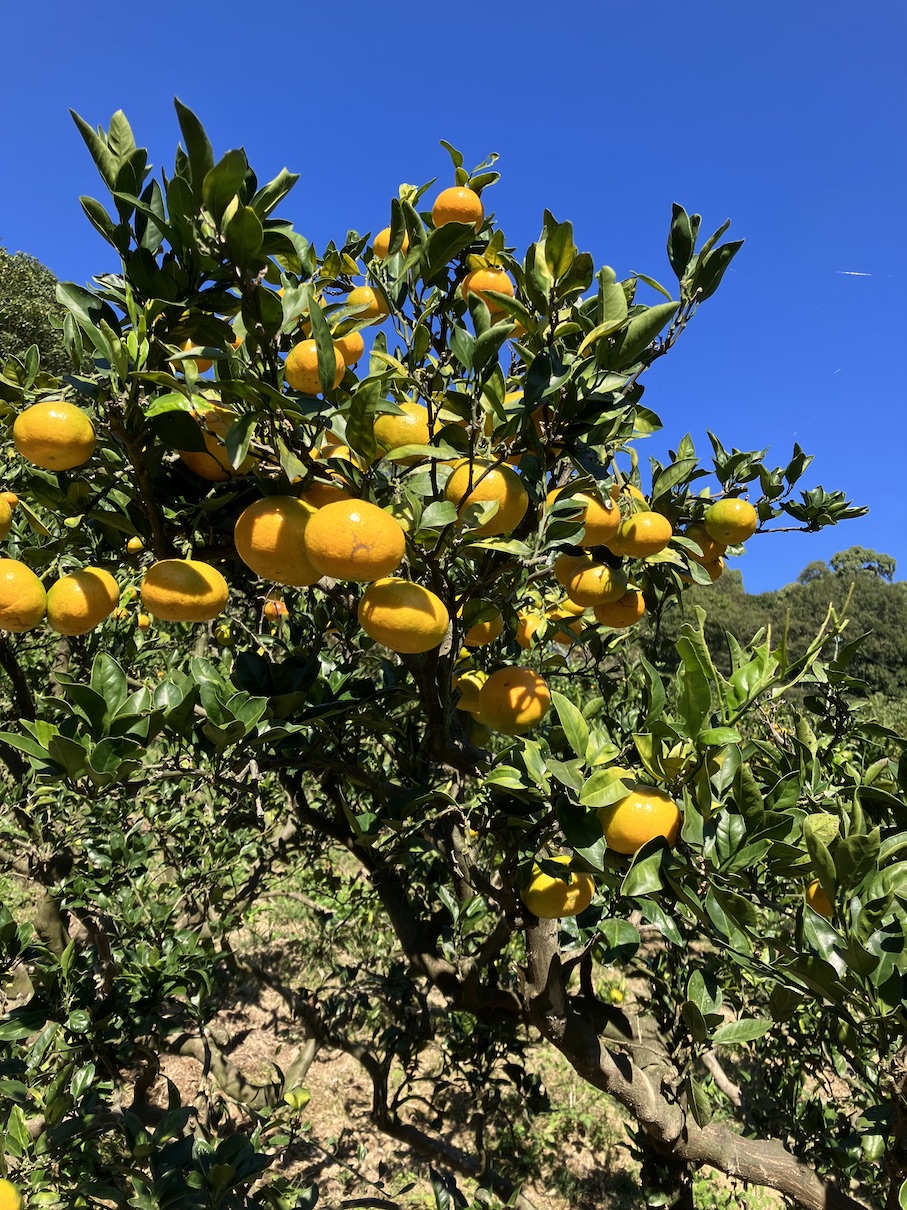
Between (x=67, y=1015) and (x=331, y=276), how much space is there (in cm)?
185

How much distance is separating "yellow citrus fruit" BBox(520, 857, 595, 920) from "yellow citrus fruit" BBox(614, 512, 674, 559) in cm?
55

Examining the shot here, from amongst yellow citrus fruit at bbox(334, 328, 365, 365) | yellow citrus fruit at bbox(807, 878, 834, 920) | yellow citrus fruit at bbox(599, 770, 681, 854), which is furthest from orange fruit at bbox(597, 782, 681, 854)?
yellow citrus fruit at bbox(334, 328, 365, 365)

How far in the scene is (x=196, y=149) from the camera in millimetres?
748

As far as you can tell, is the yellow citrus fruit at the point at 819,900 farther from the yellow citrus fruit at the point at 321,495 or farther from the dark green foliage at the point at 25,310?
the dark green foliage at the point at 25,310

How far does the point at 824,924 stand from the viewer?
2.85 ft

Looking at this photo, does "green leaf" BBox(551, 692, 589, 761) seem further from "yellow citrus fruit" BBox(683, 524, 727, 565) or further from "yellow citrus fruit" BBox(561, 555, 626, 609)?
"yellow citrus fruit" BBox(683, 524, 727, 565)

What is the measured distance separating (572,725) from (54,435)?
767mm

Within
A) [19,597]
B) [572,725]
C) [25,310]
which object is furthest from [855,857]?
[25,310]

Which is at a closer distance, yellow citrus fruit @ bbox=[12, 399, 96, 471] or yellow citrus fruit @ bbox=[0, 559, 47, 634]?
yellow citrus fruit @ bbox=[12, 399, 96, 471]

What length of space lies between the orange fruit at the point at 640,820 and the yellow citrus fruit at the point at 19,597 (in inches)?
34.8

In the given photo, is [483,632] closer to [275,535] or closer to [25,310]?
[275,535]

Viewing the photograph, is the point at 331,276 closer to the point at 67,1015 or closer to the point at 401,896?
the point at 401,896

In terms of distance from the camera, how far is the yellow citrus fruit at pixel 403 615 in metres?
0.85

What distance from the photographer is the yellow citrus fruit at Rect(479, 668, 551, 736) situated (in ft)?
3.84
